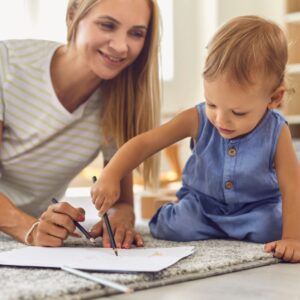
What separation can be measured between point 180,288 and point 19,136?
2.46 feet

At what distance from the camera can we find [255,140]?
134cm

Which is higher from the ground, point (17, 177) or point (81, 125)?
point (81, 125)

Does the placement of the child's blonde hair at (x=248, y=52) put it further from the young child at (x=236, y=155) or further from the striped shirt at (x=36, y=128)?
the striped shirt at (x=36, y=128)

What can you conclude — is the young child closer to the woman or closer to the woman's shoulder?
the woman

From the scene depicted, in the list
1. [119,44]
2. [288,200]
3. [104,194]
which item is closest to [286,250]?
[288,200]

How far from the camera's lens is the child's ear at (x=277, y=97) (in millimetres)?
1283

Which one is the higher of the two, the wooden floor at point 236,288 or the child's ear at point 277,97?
the child's ear at point 277,97

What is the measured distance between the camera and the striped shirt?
1557 millimetres

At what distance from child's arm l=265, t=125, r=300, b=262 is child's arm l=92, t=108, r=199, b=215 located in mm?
196

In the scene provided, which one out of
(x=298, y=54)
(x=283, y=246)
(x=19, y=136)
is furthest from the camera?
(x=298, y=54)

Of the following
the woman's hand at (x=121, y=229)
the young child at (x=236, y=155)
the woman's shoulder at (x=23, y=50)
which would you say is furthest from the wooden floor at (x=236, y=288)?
the woman's shoulder at (x=23, y=50)

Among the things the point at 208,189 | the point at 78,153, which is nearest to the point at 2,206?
the point at 78,153

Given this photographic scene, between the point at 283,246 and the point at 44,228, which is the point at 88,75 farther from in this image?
the point at 283,246

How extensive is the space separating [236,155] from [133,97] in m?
0.36
